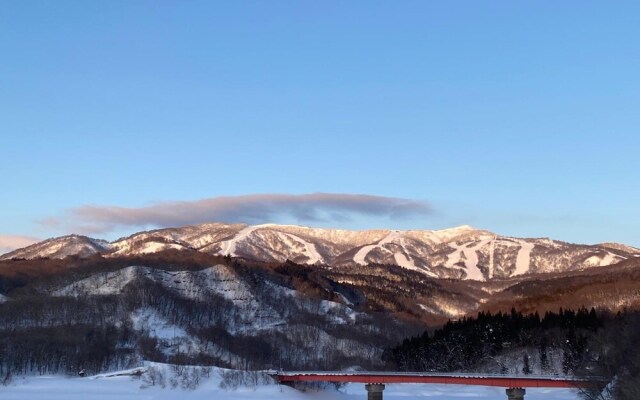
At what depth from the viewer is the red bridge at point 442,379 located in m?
131

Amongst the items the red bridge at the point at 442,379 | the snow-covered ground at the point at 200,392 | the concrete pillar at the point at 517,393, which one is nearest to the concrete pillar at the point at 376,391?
the red bridge at the point at 442,379

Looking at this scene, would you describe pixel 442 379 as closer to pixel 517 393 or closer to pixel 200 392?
pixel 517 393

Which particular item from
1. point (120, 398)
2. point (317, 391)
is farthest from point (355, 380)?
point (120, 398)

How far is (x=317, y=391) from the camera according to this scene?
170250mm

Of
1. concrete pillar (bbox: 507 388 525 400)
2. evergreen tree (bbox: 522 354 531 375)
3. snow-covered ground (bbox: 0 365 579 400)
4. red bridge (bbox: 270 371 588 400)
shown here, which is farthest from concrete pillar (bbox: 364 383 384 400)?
evergreen tree (bbox: 522 354 531 375)

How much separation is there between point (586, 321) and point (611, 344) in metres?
45.5

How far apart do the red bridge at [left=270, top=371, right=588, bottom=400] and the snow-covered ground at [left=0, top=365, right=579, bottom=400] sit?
4.70 metres

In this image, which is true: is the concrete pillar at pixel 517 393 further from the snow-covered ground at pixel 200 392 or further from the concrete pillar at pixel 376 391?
the concrete pillar at pixel 376 391

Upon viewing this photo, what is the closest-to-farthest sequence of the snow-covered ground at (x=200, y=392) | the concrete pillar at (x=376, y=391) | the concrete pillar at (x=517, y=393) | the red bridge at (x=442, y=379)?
the red bridge at (x=442, y=379)
the concrete pillar at (x=517, y=393)
the concrete pillar at (x=376, y=391)
the snow-covered ground at (x=200, y=392)

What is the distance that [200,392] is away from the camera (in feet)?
543

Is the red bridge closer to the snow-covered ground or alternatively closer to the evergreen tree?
the snow-covered ground

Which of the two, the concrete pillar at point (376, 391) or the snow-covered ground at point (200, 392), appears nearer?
the concrete pillar at point (376, 391)

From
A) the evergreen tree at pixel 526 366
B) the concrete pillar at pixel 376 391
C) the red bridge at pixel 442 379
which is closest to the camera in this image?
the red bridge at pixel 442 379

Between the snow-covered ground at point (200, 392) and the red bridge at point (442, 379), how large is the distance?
4.70 metres
